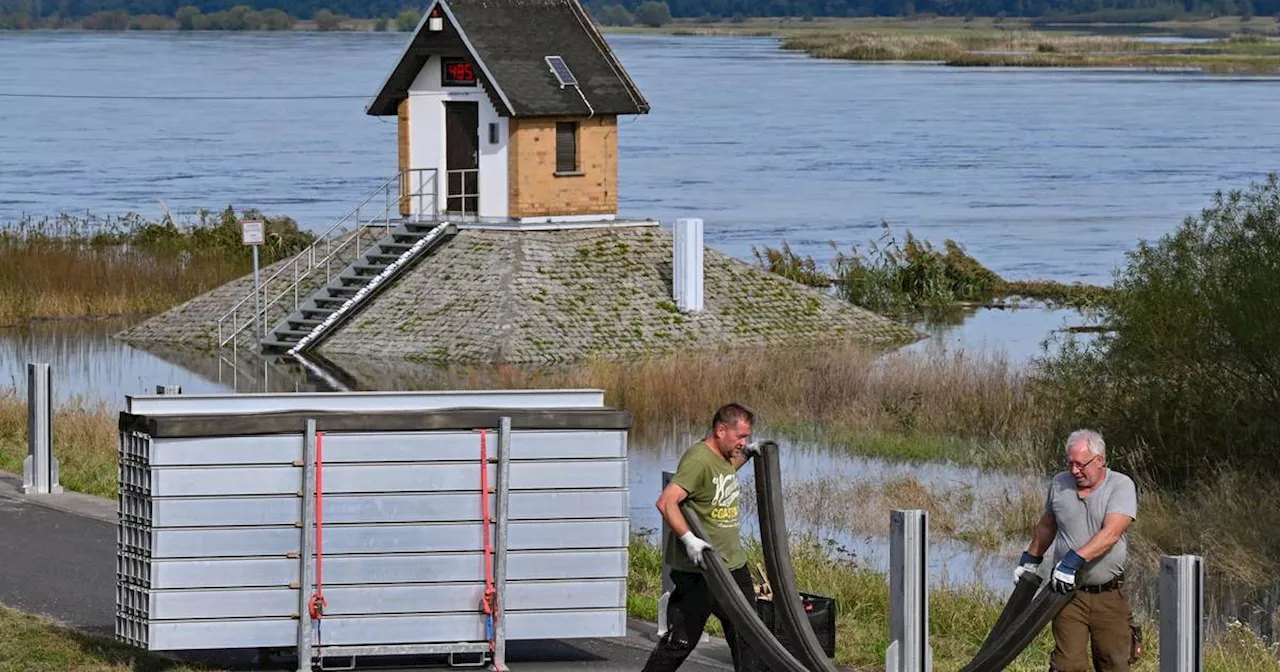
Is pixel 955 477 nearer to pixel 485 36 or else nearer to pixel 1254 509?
pixel 1254 509

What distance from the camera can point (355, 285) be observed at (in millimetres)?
44438

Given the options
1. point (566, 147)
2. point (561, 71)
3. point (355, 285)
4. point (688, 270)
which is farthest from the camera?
point (561, 71)

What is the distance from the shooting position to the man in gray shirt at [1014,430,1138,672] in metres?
12.6

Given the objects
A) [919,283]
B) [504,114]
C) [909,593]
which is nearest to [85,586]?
[909,593]

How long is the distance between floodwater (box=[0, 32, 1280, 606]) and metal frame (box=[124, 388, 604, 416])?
8067mm

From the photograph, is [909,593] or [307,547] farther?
[307,547]

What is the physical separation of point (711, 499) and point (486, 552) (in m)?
1.67

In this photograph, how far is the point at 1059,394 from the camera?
30688 millimetres

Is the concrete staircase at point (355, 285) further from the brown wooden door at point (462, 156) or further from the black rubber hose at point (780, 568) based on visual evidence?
the black rubber hose at point (780, 568)

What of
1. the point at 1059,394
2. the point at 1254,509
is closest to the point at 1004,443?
the point at 1059,394

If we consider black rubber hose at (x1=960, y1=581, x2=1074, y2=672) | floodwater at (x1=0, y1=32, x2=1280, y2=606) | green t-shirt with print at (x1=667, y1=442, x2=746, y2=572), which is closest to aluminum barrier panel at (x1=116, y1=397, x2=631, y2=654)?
green t-shirt with print at (x1=667, y1=442, x2=746, y2=572)

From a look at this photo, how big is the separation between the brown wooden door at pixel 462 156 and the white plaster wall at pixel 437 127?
13 cm

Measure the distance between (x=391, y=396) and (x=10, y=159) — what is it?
102 metres

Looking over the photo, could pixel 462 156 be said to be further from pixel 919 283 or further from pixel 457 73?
pixel 919 283
